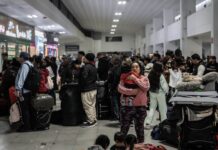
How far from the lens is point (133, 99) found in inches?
215

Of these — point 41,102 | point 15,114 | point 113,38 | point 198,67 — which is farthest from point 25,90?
point 113,38

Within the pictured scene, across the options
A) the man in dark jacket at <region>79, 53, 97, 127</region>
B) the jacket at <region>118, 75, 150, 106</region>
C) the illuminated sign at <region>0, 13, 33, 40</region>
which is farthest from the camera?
the illuminated sign at <region>0, 13, 33, 40</region>

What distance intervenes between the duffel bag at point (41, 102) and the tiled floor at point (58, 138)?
1.70 feet

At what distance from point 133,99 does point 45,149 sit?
188 centimetres

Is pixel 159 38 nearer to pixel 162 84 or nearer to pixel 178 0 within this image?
pixel 178 0

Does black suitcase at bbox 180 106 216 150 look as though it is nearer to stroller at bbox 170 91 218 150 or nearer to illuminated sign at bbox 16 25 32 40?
stroller at bbox 170 91 218 150

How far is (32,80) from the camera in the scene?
750 centimetres

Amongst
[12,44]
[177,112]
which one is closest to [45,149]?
[177,112]

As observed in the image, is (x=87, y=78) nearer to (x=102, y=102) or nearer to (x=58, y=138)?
(x=102, y=102)

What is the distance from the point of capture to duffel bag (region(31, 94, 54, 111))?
24.7 ft

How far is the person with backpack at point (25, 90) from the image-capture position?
7.38 meters

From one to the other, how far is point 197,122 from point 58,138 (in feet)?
9.27

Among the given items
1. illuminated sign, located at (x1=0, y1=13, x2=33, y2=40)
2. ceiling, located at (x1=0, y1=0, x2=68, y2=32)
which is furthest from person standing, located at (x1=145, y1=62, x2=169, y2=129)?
illuminated sign, located at (x1=0, y1=13, x2=33, y2=40)

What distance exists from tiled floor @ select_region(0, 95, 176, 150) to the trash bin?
0.79 feet
